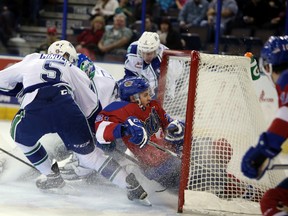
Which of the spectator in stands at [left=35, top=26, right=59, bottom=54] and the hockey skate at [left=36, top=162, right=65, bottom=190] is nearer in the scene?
the hockey skate at [left=36, top=162, right=65, bottom=190]

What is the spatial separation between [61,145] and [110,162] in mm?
819

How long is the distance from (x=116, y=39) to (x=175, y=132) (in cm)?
346

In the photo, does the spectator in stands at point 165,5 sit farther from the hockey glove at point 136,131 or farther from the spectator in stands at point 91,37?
the hockey glove at point 136,131

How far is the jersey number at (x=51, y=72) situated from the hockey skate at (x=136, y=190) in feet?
2.27

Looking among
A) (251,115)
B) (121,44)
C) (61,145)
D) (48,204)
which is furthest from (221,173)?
(121,44)

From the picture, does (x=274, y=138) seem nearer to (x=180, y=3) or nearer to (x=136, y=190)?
(x=136, y=190)

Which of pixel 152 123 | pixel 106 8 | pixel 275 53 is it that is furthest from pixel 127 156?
pixel 106 8

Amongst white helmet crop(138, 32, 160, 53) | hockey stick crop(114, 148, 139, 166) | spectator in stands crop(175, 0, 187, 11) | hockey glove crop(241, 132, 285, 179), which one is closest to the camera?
hockey glove crop(241, 132, 285, 179)

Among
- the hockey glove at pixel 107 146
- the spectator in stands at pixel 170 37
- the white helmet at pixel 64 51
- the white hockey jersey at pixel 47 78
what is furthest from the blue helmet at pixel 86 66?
the spectator in stands at pixel 170 37

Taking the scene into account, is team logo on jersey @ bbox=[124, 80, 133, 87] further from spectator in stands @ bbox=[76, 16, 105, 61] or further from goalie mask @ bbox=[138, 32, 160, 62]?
spectator in stands @ bbox=[76, 16, 105, 61]

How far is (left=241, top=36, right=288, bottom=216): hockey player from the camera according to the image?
128 inches

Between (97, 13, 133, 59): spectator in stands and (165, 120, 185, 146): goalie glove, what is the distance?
3.32m

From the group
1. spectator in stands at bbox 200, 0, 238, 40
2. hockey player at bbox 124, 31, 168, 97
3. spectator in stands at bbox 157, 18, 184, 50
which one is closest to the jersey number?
hockey player at bbox 124, 31, 168, 97

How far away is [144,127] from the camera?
4.82m
